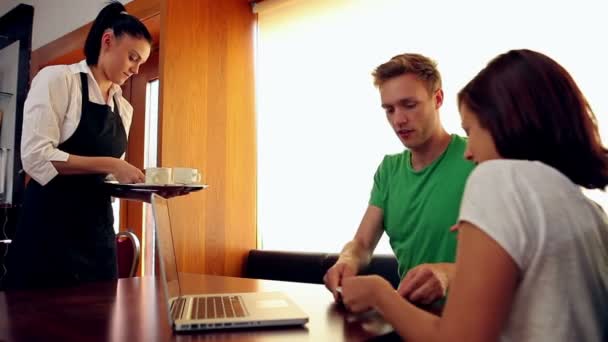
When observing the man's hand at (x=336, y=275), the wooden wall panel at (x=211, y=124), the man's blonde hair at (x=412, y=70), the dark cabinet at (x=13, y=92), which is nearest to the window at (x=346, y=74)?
the wooden wall panel at (x=211, y=124)

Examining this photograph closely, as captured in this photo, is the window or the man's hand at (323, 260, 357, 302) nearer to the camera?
the man's hand at (323, 260, 357, 302)

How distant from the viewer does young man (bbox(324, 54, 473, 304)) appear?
1396 millimetres

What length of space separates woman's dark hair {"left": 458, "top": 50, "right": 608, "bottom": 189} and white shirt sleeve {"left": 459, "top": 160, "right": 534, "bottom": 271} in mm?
84

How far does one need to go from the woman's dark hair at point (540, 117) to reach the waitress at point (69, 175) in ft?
3.61

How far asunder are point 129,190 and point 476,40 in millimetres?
1552

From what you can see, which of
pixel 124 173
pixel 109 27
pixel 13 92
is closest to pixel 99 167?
pixel 124 173

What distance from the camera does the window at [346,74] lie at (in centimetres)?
190

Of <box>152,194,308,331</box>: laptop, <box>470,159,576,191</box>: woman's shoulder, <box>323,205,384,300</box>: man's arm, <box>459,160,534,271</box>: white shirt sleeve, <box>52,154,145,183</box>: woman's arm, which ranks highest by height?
<box>52,154,145,183</box>: woman's arm

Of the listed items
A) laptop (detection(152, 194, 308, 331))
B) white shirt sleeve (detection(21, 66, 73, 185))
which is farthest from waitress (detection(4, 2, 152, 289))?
laptop (detection(152, 194, 308, 331))

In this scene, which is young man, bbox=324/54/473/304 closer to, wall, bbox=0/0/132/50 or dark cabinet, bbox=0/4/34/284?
wall, bbox=0/0/132/50

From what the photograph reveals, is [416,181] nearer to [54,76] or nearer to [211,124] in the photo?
[54,76]

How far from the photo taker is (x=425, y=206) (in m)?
1.42

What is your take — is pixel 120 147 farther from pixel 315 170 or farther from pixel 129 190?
pixel 315 170

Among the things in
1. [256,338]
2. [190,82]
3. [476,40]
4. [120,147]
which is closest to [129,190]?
[120,147]
